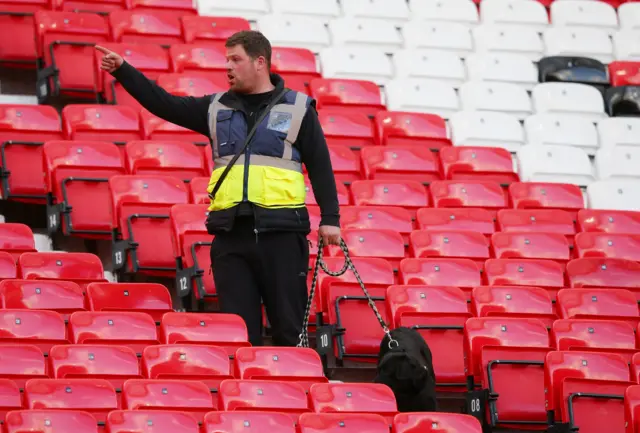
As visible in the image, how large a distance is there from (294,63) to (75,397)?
4.87 metres

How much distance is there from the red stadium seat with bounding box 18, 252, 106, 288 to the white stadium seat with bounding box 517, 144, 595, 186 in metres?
3.55

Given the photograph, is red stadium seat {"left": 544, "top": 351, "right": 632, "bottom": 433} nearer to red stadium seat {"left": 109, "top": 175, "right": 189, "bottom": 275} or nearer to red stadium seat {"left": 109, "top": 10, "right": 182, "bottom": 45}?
red stadium seat {"left": 109, "top": 175, "right": 189, "bottom": 275}

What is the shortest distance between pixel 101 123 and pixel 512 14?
158 inches

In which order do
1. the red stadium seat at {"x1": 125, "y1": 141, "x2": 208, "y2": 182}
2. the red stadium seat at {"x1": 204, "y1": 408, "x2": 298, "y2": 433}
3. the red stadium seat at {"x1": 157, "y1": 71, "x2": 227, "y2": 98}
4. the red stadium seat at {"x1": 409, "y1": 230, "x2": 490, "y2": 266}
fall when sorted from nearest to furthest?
the red stadium seat at {"x1": 204, "y1": 408, "x2": 298, "y2": 433}, the red stadium seat at {"x1": 409, "y1": 230, "x2": 490, "y2": 266}, the red stadium seat at {"x1": 125, "y1": 141, "x2": 208, "y2": 182}, the red stadium seat at {"x1": 157, "y1": 71, "x2": 227, "y2": 98}

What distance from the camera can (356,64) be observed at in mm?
10180

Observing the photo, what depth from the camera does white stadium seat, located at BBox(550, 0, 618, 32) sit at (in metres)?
11.4

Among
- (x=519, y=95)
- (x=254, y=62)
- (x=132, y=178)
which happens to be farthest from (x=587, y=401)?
(x=519, y=95)

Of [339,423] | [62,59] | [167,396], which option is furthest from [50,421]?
[62,59]

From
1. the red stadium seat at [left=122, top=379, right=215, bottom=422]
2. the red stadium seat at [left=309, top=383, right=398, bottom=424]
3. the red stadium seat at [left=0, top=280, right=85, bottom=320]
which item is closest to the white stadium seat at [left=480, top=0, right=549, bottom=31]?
the red stadium seat at [left=0, top=280, right=85, bottom=320]

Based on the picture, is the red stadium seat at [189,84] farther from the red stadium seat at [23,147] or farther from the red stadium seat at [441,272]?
the red stadium seat at [441,272]

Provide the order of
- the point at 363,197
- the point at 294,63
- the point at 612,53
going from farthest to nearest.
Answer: the point at 612,53 < the point at 294,63 < the point at 363,197

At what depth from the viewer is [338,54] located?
401 inches

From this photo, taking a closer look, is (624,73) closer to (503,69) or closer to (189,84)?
(503,69)

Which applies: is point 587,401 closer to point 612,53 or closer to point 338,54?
point 338,54
